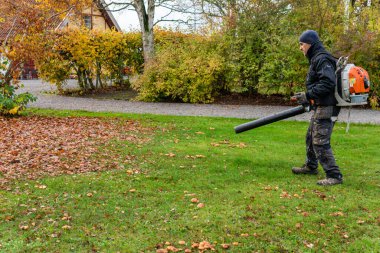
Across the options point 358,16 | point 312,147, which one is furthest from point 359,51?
point 312,147

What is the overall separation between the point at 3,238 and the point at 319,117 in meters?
4.55

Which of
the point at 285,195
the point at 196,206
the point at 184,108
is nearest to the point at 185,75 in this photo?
the point at 184,108

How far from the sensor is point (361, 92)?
6.39 meters

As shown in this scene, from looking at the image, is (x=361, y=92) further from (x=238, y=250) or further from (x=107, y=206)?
(x=107, y=206)

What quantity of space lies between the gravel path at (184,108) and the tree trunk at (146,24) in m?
3.56

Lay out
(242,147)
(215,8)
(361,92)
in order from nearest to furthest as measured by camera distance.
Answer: (361,92)
(242,147)
(215,8)

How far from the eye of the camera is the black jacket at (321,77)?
6.46m

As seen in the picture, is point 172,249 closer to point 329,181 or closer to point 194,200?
point 194,200

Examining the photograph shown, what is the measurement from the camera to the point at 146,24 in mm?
20812

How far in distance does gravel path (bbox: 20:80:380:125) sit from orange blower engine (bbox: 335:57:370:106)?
7.46m

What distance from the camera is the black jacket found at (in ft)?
21.2

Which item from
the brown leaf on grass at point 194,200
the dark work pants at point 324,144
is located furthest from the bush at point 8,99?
the dark work pants at point 324,144

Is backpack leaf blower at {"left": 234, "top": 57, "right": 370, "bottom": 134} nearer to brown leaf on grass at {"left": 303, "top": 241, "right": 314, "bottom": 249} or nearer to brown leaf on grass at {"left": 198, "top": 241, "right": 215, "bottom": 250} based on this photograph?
brown leaf on grass at {"left": 303, "top": 241, "right": 314, "bottom": 249}

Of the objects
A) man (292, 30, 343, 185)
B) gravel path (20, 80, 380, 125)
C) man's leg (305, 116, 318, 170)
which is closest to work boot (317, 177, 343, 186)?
man (292, 30, 343, 185)
